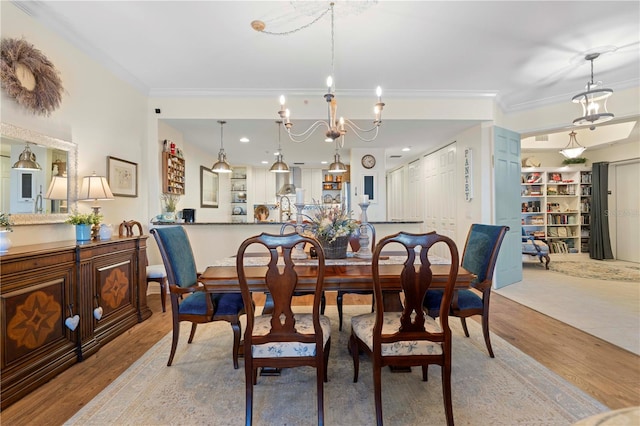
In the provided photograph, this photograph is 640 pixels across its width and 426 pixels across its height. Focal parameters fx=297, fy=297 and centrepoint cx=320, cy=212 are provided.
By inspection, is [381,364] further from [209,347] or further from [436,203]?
[436,203]

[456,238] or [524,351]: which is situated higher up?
[456,238]

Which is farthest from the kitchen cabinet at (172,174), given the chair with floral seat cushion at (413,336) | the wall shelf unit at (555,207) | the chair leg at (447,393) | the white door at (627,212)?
the white door at (627,212)

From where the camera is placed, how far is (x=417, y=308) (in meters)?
1.57

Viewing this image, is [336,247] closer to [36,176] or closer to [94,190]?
[94,190]

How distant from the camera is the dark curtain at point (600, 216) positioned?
21.3 feet

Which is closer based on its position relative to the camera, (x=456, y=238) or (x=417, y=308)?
(x=417, y=308)

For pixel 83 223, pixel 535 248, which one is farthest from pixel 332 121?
pixel 535 248

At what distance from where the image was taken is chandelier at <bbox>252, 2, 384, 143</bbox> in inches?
86.8

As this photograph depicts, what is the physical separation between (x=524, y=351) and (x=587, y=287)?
291cm

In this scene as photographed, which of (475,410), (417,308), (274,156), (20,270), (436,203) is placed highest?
(274,156)

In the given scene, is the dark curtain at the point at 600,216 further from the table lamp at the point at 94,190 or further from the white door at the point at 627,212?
the table lamp at the point at 94,190

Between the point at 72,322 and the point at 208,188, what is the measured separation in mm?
4602

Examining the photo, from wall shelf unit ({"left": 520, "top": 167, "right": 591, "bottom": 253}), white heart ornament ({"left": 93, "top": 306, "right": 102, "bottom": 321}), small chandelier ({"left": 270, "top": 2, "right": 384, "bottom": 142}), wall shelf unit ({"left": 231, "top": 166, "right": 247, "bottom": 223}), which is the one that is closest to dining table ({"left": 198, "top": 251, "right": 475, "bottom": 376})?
small chandelier ({"left": 270, "top": 2, "right": 384, "bottom": 142})

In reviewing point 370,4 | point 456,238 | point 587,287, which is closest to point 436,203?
point 456,238
